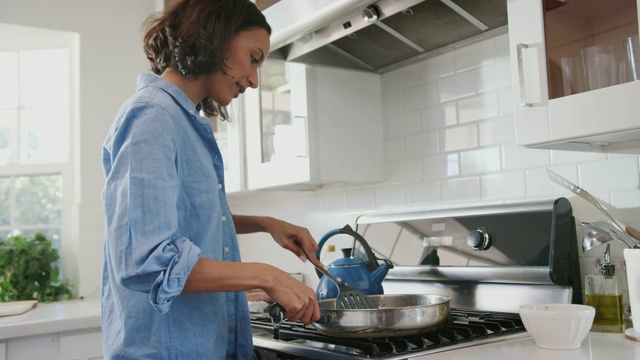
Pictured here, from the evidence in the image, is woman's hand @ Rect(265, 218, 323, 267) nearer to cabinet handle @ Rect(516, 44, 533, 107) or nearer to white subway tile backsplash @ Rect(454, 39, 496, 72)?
cabinet handle @ Rect(516, 44, 533, 107)

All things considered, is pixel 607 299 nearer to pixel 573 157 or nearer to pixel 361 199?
pixel 573 157

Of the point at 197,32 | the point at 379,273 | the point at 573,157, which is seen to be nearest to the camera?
the point at 197,32

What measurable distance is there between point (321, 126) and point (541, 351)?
50.0 inches

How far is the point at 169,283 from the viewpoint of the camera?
3.62 feet

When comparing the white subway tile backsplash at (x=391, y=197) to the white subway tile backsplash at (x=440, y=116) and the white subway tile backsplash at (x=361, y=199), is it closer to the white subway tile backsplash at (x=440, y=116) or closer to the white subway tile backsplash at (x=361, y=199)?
the white subway tile backsplash at (x=361, y=199)

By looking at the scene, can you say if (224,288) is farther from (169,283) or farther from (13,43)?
(13,43)

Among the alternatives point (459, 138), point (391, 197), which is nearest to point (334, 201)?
point (391, 197)

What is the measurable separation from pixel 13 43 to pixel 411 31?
285 cm

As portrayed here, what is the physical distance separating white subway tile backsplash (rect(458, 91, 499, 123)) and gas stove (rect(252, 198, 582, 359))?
0.32 meters

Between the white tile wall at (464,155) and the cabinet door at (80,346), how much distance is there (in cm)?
113

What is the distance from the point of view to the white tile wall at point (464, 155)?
1.73 metres

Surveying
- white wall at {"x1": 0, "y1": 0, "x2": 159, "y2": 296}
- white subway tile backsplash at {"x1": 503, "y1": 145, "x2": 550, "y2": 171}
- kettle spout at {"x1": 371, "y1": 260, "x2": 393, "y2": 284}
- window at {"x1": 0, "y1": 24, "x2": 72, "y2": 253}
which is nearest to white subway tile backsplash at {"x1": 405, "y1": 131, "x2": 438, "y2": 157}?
white subway tile backsplash at {"x1": 503, "y1": 145, "x2": 550, "y2": 171}

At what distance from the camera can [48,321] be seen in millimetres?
2553

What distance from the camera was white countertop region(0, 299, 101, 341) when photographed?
2.46 metres
